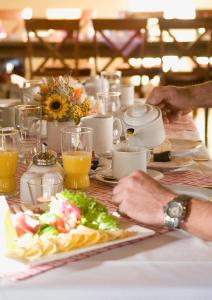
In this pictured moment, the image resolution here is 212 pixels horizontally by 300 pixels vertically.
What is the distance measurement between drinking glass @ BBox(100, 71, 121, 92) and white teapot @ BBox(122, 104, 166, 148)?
38.7 inches

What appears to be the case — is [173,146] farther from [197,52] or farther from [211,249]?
[197,52]

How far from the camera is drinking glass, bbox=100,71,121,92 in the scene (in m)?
2.99

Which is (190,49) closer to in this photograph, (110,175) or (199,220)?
(110,175)

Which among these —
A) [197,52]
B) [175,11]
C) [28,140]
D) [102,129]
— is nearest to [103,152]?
[102,129]

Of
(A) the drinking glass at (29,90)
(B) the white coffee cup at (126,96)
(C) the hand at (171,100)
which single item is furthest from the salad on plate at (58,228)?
(B) the white coffee cup at (126,96)

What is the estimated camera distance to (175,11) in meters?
8.66

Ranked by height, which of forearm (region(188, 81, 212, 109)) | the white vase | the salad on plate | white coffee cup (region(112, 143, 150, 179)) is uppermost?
forearm (region(188, 81, 212, 109))

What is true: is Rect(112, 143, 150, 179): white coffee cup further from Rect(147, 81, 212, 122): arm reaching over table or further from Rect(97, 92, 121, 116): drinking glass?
Rect(97, 92, 121, 116): drinking glass

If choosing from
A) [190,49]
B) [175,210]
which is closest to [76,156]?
[175,210]

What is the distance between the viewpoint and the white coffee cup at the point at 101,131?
2.12m

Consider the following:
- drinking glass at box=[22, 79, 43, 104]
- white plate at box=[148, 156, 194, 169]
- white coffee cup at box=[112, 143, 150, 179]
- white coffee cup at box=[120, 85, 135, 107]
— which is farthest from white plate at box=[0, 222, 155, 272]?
white coffee cup at box=[120, 85, 135, 107]

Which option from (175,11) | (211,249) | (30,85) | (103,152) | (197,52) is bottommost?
(211,249)

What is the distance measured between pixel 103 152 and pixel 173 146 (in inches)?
9.4

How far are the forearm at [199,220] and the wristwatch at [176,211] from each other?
0.01m
